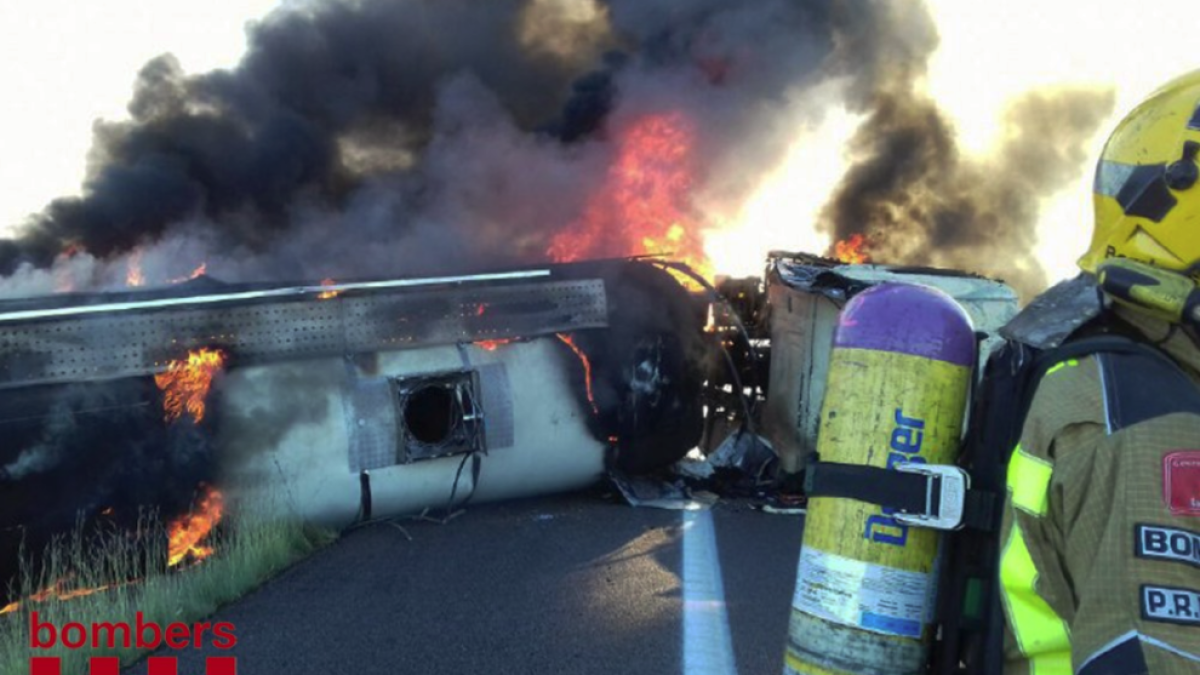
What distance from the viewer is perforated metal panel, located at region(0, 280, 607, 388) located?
551cm

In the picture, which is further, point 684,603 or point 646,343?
point 646,343

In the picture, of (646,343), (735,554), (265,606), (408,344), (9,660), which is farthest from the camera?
(646,343)

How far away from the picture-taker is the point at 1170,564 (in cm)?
137

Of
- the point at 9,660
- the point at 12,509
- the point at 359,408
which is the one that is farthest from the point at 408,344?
the point at 9,660

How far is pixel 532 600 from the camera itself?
5285 millimetres

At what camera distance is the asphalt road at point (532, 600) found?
4.48 metres

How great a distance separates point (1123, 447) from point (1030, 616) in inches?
13.7

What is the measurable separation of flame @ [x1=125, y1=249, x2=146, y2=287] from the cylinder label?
426 inches

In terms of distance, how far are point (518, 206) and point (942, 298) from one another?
33.8 ft

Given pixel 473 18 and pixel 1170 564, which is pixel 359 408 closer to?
pixel 1170 564

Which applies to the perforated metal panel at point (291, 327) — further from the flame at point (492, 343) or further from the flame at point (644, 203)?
the flame at point (644, 203)

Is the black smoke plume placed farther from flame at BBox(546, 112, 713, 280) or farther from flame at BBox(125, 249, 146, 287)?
flame at BBox(125, 249, 146, 287)

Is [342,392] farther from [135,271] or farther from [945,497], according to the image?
[135,271]

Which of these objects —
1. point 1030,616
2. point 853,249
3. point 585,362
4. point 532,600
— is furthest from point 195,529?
point 853,249
